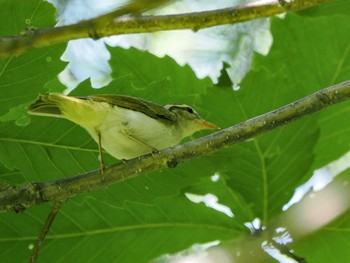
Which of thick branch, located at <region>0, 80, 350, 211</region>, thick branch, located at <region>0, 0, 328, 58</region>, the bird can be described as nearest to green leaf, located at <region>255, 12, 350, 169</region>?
the bird

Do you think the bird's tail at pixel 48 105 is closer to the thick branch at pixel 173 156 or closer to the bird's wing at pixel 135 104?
the bird's wing at pixel 135 104

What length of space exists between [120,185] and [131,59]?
0.70m

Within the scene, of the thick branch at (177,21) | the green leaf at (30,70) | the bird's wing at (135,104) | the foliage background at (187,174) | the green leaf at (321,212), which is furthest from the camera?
the bird's wing at (135,104)

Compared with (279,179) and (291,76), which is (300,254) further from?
(291,76)

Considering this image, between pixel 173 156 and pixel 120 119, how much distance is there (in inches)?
30.6

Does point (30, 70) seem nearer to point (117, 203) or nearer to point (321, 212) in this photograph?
point (117, 203)

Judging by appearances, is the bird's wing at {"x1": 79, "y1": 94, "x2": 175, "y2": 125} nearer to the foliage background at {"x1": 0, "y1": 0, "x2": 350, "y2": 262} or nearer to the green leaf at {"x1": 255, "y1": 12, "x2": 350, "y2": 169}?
the foliage background at {"x1": 0, "y1": 0, "x2": 350, "y2": 262}

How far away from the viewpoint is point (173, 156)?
2.61 m

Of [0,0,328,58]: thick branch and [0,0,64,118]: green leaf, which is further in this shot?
[0,0,64,118]: green leaf

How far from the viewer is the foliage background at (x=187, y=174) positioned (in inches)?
123

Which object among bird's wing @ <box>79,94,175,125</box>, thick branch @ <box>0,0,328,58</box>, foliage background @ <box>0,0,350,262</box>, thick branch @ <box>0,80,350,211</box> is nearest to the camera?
thick branch @ <box>0,0,328,58</box>

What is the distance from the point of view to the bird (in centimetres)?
299

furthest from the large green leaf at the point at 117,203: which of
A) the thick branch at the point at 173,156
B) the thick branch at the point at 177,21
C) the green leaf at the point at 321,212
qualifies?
the thick branch at the point at 177,21

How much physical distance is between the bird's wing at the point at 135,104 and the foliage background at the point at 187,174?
0.04 m
